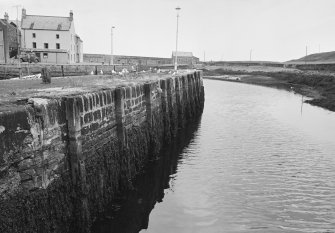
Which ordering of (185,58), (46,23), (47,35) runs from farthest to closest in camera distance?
(185,58) → (46,23) → (47,35)

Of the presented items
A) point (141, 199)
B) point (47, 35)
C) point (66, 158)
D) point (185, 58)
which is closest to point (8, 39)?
point (47, 35)

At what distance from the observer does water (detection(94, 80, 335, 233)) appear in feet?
39.3

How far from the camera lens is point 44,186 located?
8734 millimetres

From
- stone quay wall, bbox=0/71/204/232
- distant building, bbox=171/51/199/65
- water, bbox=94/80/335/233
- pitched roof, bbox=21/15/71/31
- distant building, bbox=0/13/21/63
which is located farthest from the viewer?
distant building, bbox=171/51/199/65

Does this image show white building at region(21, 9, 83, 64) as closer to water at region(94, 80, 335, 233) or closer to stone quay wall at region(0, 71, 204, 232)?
water at region(94, 80, 335, 233)

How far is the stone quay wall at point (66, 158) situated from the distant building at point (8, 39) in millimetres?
38988

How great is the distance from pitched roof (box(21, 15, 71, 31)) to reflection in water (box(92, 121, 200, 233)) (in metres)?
53.7

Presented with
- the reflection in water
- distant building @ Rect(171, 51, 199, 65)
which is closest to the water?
the reflection in water

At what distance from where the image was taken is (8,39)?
2267 inches

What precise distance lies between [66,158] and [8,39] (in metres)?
54.3

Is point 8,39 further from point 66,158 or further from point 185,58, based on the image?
point 185,58

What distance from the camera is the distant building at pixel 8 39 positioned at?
51812mm

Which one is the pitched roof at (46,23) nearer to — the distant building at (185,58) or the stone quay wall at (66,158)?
the stone quay wall at (66,158)

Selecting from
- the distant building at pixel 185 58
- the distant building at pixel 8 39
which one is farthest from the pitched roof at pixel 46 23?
the distant building at pixel 185 58
